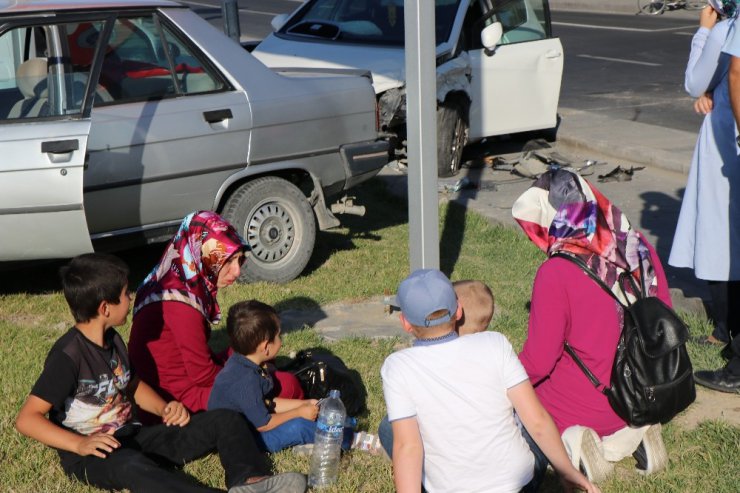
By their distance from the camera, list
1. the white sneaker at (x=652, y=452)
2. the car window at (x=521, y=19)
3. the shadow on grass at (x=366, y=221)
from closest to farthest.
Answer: the white sneaker at (x=652, y=452) < the shadow on grass at (x=366, y=221) < the car window at (x=521, y=19)

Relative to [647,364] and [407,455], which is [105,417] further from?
[647,364]

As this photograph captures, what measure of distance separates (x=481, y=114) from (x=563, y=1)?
19.7 m

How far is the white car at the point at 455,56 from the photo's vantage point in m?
9.56

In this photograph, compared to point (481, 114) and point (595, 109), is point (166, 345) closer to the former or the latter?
point (481, 114)

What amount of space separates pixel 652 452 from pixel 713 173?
165 centimetres

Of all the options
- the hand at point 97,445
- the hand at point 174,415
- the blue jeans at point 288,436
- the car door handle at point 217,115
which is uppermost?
the car door handle at point 217,115

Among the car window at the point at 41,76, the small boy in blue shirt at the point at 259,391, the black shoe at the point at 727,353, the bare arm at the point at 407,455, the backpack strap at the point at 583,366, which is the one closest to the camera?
the bare arm at the point at 407,455

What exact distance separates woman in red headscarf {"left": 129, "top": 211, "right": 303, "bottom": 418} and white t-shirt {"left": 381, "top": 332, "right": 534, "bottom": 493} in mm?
1599

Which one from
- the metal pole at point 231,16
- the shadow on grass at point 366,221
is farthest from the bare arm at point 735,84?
the metal pole at point 231,16

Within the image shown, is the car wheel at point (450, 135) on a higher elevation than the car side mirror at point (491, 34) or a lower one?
lower

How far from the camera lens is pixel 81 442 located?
A: 3.98 meters

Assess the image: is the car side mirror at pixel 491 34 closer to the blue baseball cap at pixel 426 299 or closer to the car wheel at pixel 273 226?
the car wheel at pixel 273 226

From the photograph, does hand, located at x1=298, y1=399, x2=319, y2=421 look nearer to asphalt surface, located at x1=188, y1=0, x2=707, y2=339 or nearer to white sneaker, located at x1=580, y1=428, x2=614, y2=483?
white sneaker, located at x1=580, y1=428, x2=614, y2=483

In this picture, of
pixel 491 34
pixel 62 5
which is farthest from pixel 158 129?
pixel 491 34
